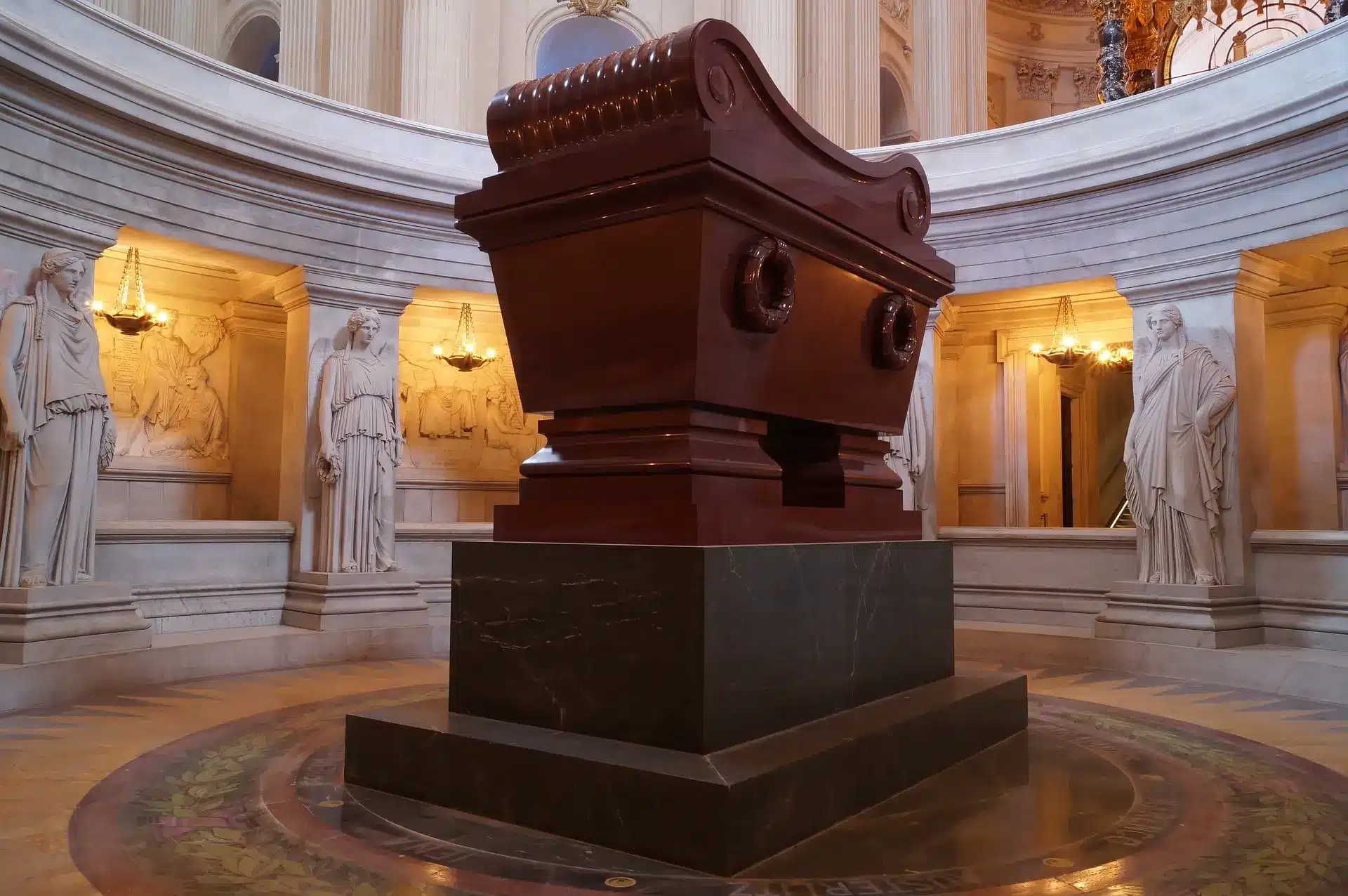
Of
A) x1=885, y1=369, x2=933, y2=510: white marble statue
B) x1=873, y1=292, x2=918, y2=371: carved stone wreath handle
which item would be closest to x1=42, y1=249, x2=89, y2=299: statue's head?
x1=873, y1=292, x2=918, y2=371: carved stone wreath handle

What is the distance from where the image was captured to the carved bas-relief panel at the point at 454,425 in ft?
35.6

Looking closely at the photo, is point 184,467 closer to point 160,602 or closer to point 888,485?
point 160,602

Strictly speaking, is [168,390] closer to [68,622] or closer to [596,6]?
[68,622]

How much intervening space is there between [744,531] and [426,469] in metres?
8.57

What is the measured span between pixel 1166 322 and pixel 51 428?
7.93m

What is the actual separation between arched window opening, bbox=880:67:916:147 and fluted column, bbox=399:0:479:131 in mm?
7702

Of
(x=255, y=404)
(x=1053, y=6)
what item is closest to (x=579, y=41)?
(x=255, y=404)

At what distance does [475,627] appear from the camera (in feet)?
10.2

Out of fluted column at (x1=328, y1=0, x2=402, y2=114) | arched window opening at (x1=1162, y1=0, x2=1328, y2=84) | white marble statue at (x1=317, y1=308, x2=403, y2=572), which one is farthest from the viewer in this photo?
arched window opening at (x1=1162, y1=0, x2=1328, y2=84)

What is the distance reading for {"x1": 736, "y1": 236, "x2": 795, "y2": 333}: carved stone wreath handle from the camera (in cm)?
290

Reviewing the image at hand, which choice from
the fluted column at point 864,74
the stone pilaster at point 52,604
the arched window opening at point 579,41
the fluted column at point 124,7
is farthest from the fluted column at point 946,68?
the stone pilaster at point 52,604

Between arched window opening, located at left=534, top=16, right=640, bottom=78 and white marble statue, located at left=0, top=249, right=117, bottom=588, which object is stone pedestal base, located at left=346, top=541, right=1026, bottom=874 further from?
arched window opening, located at left=534, top=16, right=640, bottom=78

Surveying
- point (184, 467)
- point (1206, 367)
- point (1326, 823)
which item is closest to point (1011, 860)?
point (1326, 823)

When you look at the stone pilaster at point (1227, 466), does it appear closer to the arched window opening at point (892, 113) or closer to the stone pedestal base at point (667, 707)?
the stone pedestal base at point (667, 707)
